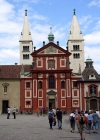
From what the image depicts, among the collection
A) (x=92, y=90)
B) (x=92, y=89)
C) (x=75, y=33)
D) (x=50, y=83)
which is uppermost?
(x=75, y=33)

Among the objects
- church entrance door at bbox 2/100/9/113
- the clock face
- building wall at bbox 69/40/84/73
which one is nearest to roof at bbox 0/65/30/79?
church entrance door at bbox 2/100/9/113

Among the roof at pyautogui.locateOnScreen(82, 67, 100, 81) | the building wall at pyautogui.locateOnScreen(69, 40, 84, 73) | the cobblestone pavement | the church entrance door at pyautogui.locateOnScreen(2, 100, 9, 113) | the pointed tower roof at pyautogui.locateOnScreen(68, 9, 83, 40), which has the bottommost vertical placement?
the cobblestone pavement

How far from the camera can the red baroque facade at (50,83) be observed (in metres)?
58.1

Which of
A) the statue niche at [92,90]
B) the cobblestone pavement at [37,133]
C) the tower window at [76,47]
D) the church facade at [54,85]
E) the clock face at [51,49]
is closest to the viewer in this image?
the cobblestone pavement at [37,133]

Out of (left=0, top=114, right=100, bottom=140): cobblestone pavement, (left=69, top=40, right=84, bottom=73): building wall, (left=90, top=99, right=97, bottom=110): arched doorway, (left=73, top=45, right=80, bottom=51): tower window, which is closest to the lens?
(left=0, top=114, right=100, bottom=140): cobblestone pavement

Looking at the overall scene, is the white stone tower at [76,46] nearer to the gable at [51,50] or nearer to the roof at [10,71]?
the roof at [10,71]

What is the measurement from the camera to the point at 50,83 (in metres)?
58.9

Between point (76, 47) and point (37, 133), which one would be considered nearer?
point (37, 133)

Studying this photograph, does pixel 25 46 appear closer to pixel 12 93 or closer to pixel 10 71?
pixel 10 71

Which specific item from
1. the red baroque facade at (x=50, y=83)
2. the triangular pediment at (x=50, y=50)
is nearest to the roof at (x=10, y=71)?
the red baroque facade at (x=50, y=83)

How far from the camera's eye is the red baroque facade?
190 ft

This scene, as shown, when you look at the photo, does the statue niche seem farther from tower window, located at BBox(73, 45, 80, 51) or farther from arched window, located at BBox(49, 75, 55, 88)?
tower window, located at BBox(73, 45, 80, 51)

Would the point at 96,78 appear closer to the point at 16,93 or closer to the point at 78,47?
the point at 16,93

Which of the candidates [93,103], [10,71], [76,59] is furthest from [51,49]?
[76,59]
